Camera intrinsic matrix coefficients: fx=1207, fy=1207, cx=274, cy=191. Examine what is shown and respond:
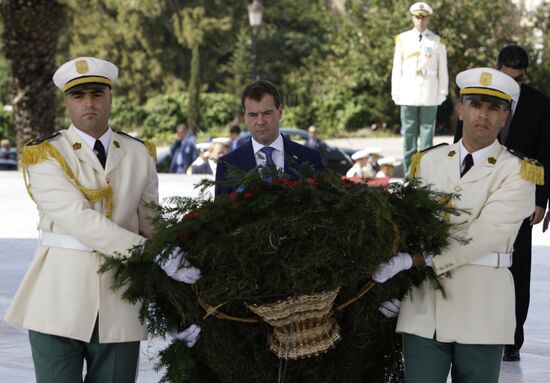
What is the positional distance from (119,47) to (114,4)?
1.91 metres

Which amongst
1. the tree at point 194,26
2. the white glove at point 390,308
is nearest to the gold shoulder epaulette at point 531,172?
the white glove at point 390,308

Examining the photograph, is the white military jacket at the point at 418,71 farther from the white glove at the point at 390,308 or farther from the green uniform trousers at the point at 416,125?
the white glove at the point at 390,308

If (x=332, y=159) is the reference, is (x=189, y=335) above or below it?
above

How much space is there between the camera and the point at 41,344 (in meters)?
4.79

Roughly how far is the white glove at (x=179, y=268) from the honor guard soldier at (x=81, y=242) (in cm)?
29

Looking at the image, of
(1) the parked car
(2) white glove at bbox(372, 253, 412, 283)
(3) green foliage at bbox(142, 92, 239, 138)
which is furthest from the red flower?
(3) green foliage at bbox(142, 92, 239, 138)

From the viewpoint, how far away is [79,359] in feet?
16.0

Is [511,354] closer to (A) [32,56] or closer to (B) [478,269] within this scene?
(B) [478,269]

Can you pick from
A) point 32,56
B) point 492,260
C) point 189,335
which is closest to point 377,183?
point 492,260

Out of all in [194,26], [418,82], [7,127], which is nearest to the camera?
[418,82]

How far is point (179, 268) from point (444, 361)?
119 centimetres

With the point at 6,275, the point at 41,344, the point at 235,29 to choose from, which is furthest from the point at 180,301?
the point at 235,29

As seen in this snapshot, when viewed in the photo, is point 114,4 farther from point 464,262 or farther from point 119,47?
point 464,262

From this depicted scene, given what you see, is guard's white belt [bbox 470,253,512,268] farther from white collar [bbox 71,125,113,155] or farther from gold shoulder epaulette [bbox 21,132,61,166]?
gold shoulder epaulette [bbox 21,132,61,166]
